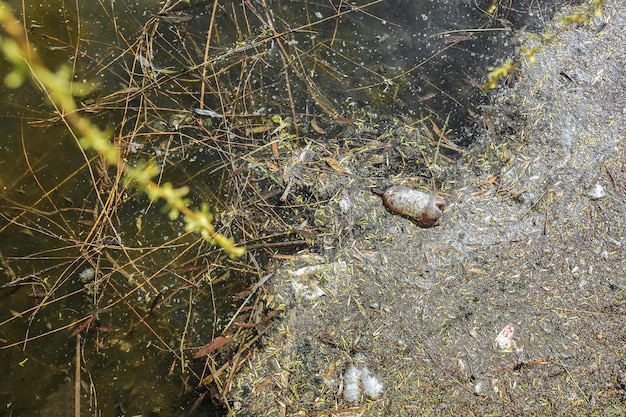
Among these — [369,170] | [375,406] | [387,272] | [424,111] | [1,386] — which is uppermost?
[424,111]

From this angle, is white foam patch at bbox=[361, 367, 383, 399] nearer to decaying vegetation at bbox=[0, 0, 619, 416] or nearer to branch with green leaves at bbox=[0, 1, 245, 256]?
decaying vegetation at bbox=[0, 0, 619, 416]

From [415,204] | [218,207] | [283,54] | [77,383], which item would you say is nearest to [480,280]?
[415,204]

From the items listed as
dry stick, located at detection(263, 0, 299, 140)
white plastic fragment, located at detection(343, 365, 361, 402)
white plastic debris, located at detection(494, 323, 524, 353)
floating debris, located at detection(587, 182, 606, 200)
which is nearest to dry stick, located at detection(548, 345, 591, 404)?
white plastic debris, located at detection(494, 323, 524, 353)

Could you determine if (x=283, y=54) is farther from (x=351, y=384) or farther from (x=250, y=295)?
(x=351, y=384)

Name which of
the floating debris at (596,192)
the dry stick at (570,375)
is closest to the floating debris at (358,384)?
the dry stick at (570,375)

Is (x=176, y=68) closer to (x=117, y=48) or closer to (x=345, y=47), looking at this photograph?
(x=117, y=48)

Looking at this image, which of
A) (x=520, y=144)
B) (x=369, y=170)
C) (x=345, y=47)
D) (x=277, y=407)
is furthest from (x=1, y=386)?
(x=520, y=144)
